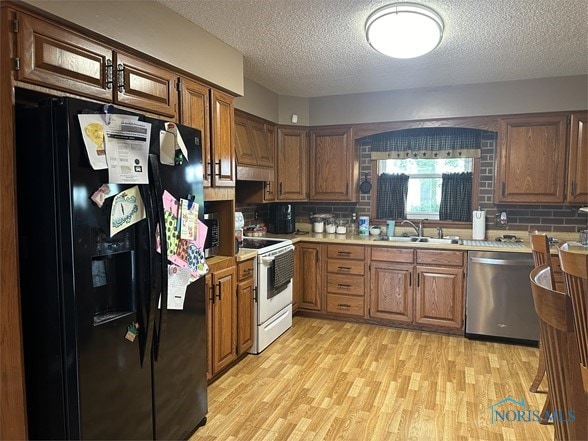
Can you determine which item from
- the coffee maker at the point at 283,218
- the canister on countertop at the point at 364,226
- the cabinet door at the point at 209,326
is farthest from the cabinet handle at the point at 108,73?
the canister on countertop at the point at 364,226

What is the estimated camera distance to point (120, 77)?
197cm

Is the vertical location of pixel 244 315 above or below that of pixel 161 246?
below

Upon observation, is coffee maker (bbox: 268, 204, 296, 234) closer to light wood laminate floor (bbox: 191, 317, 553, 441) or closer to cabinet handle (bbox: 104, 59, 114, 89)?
light wood laminate floor (bbox: 191, 317, 553, 441)

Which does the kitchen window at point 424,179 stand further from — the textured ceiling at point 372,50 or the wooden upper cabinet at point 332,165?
the textured ceiling at point 372,50

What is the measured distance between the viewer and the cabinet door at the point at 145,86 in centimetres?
198

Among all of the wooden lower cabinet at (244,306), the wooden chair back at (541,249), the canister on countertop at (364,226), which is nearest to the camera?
the wooden chair back at (541,249)

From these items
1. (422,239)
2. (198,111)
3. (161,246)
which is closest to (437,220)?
(422,239)

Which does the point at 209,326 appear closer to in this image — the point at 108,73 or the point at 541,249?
the point at 108,73

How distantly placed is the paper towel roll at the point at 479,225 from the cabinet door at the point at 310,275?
160 cm

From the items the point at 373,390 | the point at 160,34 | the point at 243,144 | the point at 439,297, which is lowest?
the point at 373,390

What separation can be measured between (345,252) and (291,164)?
114 cm

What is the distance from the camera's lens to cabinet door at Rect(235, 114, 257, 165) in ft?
11.4

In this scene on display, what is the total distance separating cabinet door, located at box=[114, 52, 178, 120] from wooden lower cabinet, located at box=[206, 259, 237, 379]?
1121 mm

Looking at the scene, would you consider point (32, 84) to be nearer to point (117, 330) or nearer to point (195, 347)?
point (117, 330)
